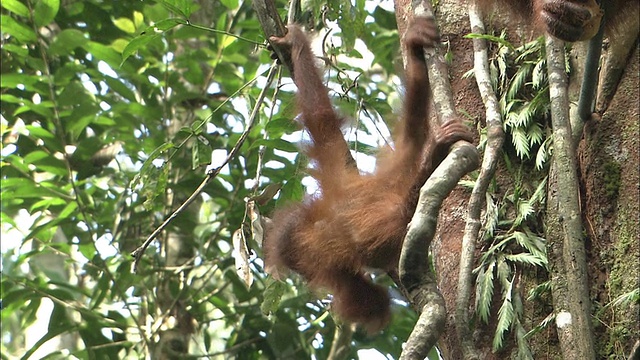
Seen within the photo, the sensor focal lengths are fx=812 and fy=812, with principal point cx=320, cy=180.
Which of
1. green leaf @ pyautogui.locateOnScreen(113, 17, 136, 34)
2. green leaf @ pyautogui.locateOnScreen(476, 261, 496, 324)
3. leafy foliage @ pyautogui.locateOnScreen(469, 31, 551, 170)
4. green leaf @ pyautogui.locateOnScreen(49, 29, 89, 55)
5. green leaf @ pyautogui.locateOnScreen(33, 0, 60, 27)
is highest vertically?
green leaf @ pyautogui.locateOnScreen(113, 17, 136, 34)

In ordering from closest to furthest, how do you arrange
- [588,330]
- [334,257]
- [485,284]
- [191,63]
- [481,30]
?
[588,330]
[485,284]
[481,30]
[334,257]
[191,63]

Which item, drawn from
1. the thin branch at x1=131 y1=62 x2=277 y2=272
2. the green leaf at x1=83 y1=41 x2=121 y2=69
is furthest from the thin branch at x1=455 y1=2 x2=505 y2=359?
the green leaf at x1=83 y1=41 x2=121 y2=69

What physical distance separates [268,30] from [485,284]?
1.15m

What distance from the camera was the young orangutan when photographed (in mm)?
3002

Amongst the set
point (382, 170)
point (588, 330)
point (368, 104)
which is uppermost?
point (368, 104)

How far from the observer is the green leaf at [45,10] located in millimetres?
3920

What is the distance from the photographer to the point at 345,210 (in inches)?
126

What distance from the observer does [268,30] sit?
2.81m

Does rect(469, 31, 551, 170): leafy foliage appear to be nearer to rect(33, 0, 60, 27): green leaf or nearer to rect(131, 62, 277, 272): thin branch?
rect(131, 62, 277, 272): thin branch

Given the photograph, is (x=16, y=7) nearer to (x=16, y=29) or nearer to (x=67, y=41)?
(x=16, y=29)

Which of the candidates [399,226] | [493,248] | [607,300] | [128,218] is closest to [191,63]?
[128,218]

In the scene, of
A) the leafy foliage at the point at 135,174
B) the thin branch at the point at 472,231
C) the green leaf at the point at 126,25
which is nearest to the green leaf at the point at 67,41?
the leafy foliage at the point at 135,174

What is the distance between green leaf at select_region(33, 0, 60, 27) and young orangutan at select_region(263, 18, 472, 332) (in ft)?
4.86

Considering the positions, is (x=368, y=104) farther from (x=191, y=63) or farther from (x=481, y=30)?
(x=191, y=63)
